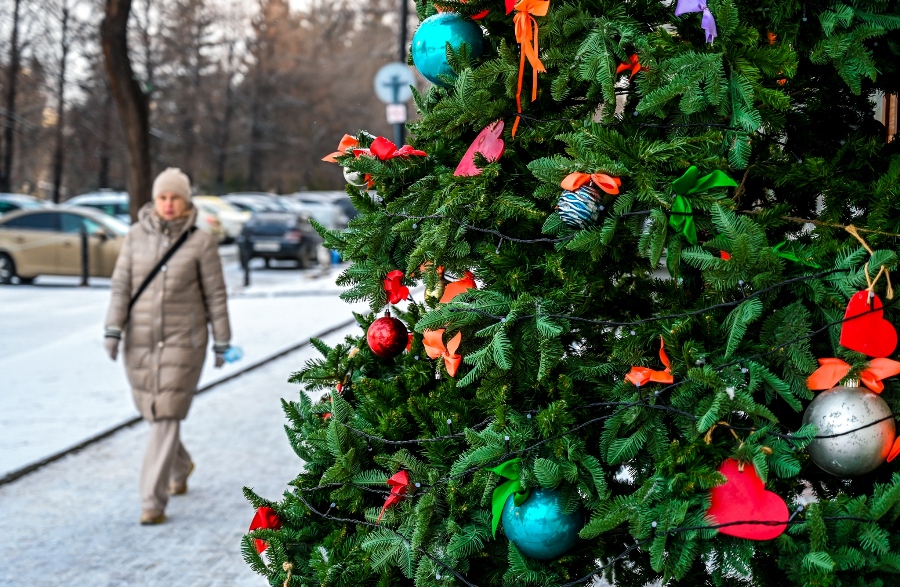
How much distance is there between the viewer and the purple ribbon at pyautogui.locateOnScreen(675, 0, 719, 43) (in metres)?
2.27

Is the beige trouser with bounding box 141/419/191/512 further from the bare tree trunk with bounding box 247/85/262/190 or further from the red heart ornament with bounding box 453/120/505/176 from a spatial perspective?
the bare tree trunk with bounding box 247/85/262/190

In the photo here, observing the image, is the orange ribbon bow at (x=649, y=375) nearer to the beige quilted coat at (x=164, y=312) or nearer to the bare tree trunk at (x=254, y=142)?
the beige quilted coat at (x=164, y=312)

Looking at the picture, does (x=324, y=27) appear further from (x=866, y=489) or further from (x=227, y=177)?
(x=866, y=489)

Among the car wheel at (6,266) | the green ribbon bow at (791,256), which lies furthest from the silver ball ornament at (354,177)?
the car wheel at (6,266)

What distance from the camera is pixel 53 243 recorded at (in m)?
18.6

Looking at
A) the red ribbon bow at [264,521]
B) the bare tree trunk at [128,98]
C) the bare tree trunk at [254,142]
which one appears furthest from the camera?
the bare tree trunk at [254,142]

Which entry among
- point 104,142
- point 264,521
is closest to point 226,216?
point 104,142

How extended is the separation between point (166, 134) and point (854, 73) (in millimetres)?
43007

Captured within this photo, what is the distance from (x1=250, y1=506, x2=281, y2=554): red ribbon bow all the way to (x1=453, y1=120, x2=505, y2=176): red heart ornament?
1.20 metres

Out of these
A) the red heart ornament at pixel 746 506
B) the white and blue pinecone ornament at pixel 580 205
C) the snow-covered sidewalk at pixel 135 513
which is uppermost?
the white and blue pinecone ornament at pixel 580 205

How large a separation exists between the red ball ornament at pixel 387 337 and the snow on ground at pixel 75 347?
4.38m

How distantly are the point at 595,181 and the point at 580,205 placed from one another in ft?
0.22

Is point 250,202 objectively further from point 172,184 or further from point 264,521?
point 264,521

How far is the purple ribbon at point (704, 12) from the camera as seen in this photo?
2271 millimetres
